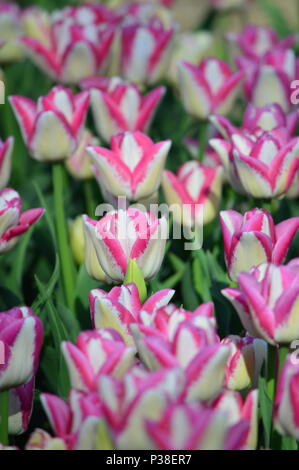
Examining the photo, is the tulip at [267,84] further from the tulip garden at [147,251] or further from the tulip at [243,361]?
the tulip at [243,361]

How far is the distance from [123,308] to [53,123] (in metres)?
0.55

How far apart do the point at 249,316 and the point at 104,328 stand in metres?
0.17

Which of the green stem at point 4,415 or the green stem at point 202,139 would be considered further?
the green stem at point 202,139

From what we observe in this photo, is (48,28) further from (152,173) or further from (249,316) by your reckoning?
(249,316)

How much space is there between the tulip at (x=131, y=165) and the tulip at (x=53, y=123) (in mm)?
133

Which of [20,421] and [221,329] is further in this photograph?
[221,329]

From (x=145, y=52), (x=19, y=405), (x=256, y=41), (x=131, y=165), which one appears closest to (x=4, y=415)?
(x=19, y=405)

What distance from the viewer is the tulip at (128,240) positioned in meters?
1.24

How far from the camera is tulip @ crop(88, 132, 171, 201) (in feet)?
4.64

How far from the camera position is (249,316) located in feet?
3.42

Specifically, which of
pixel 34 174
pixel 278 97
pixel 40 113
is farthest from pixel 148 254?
pixel 34 174

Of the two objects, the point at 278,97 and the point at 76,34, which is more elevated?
the point at 76,34

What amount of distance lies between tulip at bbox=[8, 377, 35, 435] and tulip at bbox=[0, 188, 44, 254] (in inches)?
10.0

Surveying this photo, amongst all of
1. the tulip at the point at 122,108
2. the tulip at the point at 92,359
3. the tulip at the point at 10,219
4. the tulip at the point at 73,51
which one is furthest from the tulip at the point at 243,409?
the tulip at the point at 73,51
